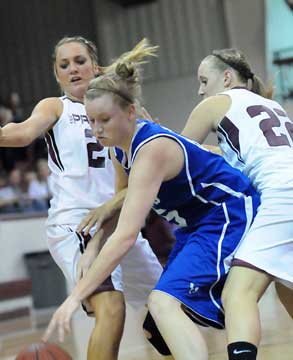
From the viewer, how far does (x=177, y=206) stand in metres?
3.62

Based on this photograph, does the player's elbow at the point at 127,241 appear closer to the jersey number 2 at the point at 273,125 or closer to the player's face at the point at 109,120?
the player's face at the point at 109,120

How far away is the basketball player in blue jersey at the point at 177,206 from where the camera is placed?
130 inches

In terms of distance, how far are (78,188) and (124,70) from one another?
34.8 inches

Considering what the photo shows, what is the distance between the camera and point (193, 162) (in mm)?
3541

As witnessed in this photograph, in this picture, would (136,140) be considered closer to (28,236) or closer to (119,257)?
(119,257)

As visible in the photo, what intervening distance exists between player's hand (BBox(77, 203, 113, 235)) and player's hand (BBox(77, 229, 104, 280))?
0.16 feet

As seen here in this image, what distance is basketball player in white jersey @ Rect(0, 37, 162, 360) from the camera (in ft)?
14.0

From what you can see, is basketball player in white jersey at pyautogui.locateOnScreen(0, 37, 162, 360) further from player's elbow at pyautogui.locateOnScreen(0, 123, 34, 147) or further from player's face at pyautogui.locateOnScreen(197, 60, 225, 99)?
player's face at pyautogui.locateOnScreen(197, 60, 225, 99)

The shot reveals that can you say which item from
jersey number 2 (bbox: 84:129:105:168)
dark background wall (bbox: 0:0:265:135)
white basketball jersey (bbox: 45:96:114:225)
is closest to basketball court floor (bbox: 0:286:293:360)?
white basketball jersey (bbox: 45:96:114:225)

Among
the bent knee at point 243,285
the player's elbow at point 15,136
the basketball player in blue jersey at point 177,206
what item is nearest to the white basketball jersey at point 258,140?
the basketball player in blue jersey at point 177,206

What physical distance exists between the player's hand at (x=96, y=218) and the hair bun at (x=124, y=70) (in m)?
0.71

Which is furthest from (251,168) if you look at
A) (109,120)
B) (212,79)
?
(109,120)

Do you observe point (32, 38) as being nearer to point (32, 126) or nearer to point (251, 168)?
point (32, 126)

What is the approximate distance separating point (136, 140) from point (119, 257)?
55 centimetres
